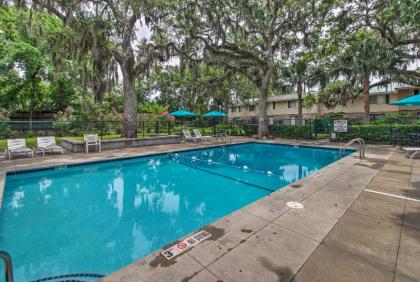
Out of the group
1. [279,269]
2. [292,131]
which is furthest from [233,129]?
[279,269]

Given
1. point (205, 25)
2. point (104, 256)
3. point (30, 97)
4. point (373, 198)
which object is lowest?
point (104, 256)

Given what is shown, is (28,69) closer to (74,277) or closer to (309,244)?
(74,277)

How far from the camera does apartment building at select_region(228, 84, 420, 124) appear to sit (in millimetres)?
19078

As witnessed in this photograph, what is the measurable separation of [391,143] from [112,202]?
45.1 ft

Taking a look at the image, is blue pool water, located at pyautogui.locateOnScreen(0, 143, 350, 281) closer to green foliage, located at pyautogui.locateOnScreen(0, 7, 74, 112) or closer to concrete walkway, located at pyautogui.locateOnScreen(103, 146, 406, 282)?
concrete walkway, located at pyautogui.locateOnScreen(103, 146, 406, 282)

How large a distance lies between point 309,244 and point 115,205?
160 inches

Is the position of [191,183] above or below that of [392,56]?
below

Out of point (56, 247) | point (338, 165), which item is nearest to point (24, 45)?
point (56, 247)

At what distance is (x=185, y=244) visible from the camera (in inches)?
94.2

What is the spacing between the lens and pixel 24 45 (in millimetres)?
14898

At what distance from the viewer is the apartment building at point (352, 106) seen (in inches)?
751

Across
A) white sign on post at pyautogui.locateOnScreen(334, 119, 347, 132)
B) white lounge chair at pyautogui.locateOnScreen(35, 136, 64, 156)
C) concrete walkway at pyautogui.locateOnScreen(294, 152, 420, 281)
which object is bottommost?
concrete walkway at pyautogui.locateOnScreen(294, 152, 420, 281)

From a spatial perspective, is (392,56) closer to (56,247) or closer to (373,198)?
(373,198)

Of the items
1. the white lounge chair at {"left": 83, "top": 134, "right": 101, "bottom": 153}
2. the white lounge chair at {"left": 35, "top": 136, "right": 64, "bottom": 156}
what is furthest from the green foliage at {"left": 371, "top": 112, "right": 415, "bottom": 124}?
the white lounge chair at {"left": 35, "top": 136, "right": 64, "bottom": 156}
